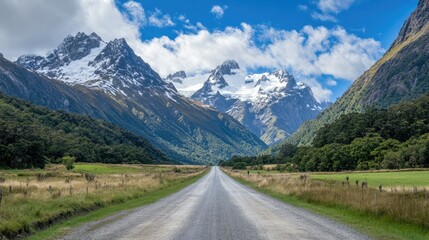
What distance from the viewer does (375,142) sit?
131 metres

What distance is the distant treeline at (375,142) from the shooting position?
369ft

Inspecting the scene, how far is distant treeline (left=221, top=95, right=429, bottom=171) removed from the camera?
11250 cm

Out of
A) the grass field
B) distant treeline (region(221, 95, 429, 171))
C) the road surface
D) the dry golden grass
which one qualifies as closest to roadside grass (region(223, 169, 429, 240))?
the dry golden grass

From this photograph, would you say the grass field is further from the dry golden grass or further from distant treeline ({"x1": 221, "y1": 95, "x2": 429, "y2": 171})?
distant treeline ({"x1": 221, "y1": 95, "x2": 429, "y2": 171})

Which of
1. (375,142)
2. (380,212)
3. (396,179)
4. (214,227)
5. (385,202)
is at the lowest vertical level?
(214,227)

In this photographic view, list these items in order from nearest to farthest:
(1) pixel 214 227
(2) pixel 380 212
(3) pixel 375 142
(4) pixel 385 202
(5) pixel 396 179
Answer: (1) pixel 214 227
(2) pixel 380 212
(4) pixel 385 202
(5) pixel 396 179
(3) pixel 375 142

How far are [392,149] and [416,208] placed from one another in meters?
116

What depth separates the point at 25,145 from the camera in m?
112

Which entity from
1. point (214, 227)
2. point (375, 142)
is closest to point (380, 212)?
point (214, 227)

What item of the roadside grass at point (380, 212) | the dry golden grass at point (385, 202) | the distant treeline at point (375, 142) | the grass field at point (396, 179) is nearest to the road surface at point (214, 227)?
the roadside grass at point (380, 212)

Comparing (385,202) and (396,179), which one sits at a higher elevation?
(396,179)

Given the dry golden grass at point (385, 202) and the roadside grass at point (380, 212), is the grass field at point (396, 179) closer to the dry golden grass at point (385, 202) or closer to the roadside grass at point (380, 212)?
the dry golden grass at point (385, 202)

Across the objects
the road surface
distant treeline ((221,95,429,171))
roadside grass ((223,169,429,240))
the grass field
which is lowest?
the road surface

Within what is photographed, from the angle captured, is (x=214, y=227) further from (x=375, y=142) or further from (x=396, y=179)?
(x=375, y=142)
